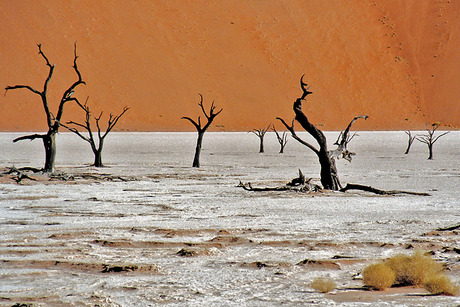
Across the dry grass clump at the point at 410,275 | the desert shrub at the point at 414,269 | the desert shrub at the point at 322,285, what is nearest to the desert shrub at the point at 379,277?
the dry grass clump at the point at 410,275

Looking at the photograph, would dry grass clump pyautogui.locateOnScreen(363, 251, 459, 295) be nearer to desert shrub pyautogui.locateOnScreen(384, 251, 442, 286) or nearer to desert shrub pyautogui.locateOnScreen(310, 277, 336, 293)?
desert shrub pyautogui.locateOnScreen(384, 251, 442, 286)

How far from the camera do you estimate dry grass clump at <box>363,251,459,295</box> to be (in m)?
5.64

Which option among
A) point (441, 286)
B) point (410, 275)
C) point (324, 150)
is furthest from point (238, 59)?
point (441, 286)

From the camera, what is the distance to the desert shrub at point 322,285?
581 centimetres

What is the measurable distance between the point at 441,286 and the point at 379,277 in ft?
1.62

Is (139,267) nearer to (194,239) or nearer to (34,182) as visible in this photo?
(194,239)

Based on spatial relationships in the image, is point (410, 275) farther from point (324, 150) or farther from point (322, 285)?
point (324, 150)

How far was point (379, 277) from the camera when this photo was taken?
18.9ft

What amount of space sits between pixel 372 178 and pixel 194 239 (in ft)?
40.2

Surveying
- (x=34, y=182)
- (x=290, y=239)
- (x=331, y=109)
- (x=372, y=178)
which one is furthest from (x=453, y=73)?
(x=290, y=239)

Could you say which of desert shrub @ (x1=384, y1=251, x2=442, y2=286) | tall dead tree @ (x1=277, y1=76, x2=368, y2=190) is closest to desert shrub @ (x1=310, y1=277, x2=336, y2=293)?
desert shrub @ (x1=384, y1=251, x2=442, y2=286)

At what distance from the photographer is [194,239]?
848cm

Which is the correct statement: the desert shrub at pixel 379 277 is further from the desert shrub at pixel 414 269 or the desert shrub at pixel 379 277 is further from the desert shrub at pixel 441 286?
the desert shrub at pixel 441 286

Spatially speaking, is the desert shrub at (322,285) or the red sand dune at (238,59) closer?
the desert shrub at (322,285)
